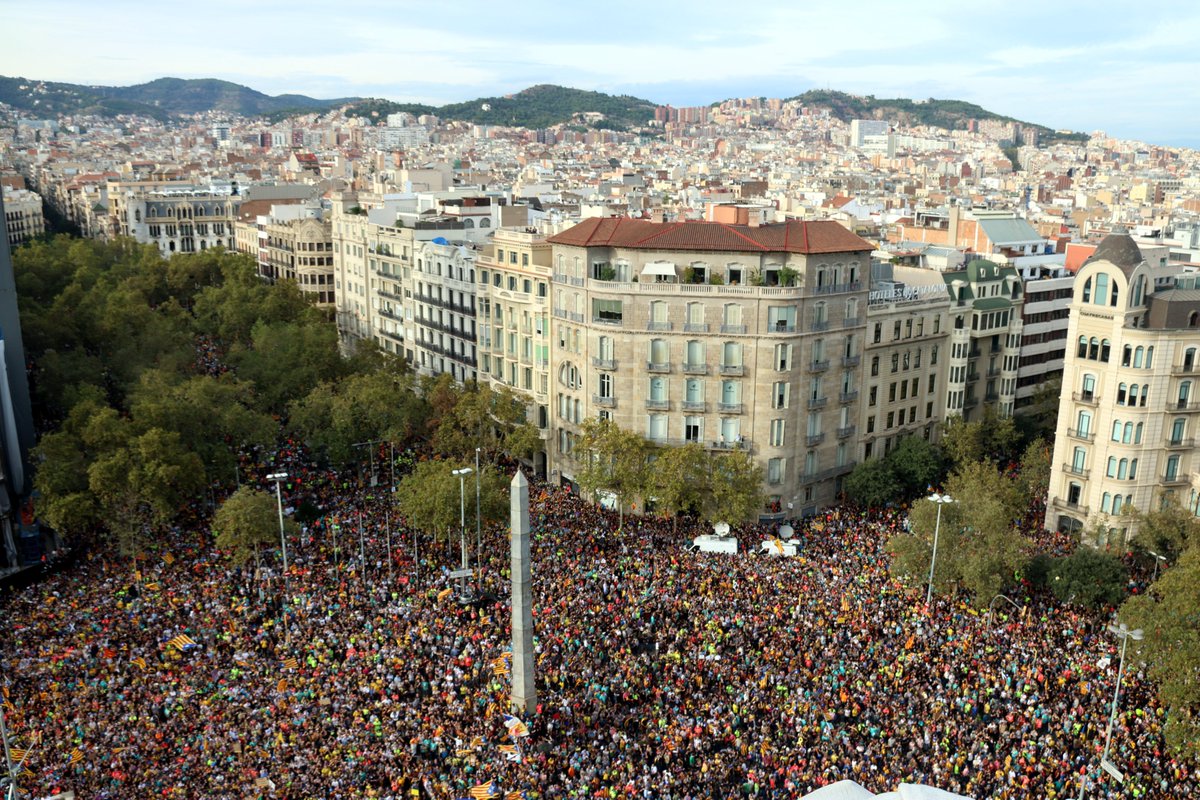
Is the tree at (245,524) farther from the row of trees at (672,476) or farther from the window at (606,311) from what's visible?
the window at (606,311)

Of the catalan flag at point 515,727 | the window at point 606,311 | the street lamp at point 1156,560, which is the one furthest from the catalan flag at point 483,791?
the window at point 606,311

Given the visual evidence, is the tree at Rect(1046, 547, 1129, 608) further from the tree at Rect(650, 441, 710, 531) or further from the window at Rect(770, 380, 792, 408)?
the tree at Rect(650, 441, 710, 531)

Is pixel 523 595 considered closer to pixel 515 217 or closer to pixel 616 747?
pixel 616 747

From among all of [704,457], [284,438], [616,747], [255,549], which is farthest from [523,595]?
[284,438]

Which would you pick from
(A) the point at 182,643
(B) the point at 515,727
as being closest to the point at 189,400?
(A) the point at 182,643

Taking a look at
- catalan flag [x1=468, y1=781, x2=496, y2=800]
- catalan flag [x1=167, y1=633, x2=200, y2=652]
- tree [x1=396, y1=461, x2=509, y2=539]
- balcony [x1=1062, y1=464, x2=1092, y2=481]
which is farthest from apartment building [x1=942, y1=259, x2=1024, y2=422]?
catalan flag [x1=167, y1=633, x2=200, y2=652]
